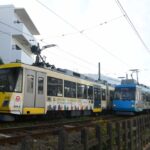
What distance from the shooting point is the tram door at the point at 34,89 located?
18.4 metres

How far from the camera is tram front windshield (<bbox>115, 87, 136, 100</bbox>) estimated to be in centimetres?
3087

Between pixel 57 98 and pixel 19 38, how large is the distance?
25744 mm

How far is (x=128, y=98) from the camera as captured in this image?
101ft

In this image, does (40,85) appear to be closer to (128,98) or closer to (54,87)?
(54,87)

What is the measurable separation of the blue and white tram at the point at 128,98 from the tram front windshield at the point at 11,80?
14.2m

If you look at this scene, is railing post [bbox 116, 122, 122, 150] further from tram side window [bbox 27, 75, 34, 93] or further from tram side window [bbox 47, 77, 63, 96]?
tram side window [bbox 47, 77, 63, 96]

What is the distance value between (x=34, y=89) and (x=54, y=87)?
87.3 inches

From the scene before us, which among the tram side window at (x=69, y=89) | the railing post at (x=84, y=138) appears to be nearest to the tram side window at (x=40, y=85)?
the tram side window at (x=69, y=89)

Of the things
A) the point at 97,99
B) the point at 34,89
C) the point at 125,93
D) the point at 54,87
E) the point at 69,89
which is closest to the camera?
the point at 34,89

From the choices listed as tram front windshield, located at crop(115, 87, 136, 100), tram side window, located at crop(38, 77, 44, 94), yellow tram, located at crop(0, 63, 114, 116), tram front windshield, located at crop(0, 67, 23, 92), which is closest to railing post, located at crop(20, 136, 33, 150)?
yellow tram, located at crop(0, 63, 114, 116)

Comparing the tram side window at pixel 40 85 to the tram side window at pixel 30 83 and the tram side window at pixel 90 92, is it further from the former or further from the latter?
the tram side window at pixel 90 92

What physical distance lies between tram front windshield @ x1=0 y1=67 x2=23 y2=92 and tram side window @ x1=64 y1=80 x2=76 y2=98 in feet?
15.8

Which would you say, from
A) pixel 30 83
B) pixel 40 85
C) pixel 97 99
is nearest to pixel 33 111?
pixel 30 83

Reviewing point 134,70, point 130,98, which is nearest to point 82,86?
point 130,98
